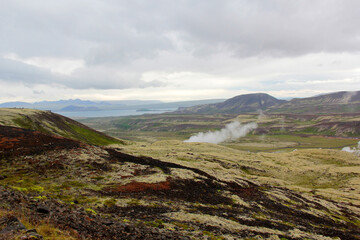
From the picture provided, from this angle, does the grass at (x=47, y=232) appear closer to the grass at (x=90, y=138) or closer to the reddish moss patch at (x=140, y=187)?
the reddish moss patch at (x=140, y=187)

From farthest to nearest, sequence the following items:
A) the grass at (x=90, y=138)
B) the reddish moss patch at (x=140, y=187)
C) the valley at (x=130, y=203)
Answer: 1. the grass at (x=90, y=138)
2. the reddish moss patch at (x=140, y=187)
3. the valley at (x=130, y=203)

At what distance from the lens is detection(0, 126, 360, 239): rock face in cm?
1964

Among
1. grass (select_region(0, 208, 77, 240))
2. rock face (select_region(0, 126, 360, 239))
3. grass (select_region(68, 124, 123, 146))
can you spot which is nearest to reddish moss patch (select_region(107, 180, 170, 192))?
rock face (select_region(0, 126, 360, 239))

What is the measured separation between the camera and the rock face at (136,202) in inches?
773

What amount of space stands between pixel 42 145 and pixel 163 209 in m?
39.3

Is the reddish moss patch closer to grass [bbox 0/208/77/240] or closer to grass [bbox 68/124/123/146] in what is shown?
grass [bbox 0/208/77/240]

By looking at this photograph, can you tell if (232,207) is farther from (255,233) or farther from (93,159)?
(93,159)

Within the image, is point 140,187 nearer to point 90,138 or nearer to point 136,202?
point 136,202

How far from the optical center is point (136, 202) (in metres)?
30.0

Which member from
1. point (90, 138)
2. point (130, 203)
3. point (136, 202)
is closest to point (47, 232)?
point (130, 203)

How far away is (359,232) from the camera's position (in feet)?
129

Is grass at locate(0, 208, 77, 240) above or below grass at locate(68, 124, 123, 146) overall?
above

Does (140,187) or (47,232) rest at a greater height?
(47,232)

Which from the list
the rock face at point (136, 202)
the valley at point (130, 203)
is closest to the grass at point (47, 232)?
the valley at point (130, 203)
